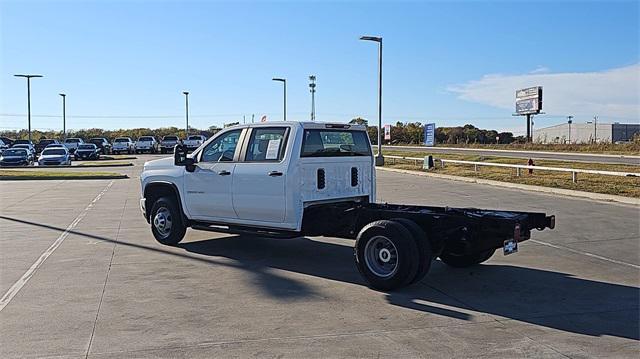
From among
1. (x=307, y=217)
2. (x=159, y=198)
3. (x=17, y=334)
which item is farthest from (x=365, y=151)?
(x=17, y=334)

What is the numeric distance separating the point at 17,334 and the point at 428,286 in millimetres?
4541

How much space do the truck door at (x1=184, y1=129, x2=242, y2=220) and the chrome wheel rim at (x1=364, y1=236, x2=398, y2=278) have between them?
2656mm

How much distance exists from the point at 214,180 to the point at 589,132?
354 feet

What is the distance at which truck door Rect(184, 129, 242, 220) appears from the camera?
383 inches

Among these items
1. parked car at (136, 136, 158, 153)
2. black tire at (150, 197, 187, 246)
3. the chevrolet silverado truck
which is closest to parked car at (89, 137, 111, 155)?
parked car at (136, 136, 158, 153)

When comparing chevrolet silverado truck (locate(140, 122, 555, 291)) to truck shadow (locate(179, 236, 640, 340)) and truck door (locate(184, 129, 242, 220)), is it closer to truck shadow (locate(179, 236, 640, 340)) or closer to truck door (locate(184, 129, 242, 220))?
truck door (locate(184, 129, 242, 220))

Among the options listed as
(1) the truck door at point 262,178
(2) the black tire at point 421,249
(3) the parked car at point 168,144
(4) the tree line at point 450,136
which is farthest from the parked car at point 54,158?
(4) the tree line at point 450,136

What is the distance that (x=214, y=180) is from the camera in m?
9.88

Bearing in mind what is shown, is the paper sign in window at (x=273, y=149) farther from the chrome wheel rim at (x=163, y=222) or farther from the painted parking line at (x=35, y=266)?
the painted parking line at (x=35, y=266)

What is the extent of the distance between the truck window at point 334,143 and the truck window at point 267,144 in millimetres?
333

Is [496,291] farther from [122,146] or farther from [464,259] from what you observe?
[122,146]

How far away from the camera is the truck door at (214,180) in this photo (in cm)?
972

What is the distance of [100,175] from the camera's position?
30.4 m

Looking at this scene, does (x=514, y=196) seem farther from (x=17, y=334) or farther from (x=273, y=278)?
(x=17, y=334)
